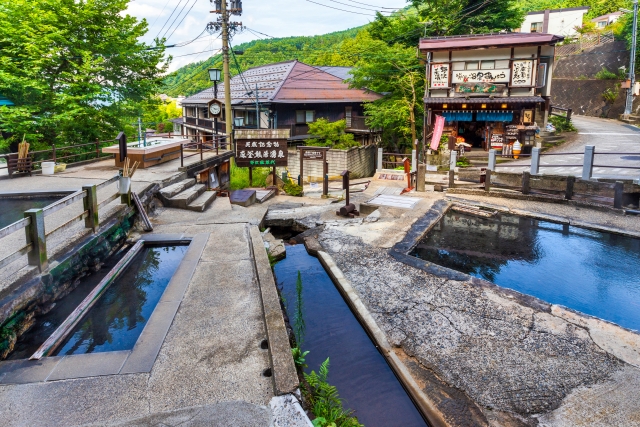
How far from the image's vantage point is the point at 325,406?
499cm

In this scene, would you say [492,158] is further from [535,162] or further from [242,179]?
[242,179]

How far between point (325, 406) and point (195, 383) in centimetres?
148

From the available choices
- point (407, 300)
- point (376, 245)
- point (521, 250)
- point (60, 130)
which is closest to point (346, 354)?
point (407, 300)

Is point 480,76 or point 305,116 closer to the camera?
point 480,76

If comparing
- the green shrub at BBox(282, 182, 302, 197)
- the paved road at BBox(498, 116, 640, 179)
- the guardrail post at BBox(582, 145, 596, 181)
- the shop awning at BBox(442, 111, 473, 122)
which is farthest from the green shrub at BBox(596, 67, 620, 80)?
the green shrub at BBox(282, 182, 302, 197)

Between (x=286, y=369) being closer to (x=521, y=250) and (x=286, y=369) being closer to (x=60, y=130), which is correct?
(x=521, y=250)

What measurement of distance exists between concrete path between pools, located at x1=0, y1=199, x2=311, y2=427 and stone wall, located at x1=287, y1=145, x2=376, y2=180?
847 inches

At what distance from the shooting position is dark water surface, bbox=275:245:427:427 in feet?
18.7

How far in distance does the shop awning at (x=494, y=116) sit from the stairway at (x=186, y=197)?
59.5 feet

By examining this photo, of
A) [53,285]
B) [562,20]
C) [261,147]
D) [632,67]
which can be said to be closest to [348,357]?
[53,285]

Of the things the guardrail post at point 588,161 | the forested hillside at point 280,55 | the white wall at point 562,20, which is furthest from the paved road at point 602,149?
the forested hillside at point 280,55

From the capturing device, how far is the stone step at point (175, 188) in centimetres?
1292

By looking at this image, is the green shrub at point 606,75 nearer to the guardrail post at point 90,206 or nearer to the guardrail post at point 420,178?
the guardrail post at point 420,178

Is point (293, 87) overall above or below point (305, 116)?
above
